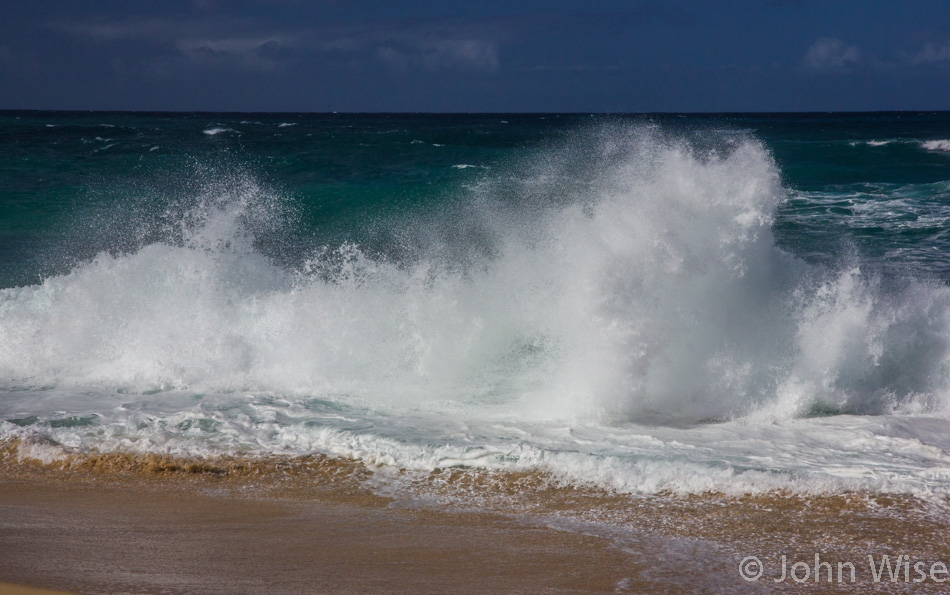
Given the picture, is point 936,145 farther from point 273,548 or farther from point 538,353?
point 273,548

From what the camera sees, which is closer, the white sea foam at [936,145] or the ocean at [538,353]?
the ocean at [538,353]

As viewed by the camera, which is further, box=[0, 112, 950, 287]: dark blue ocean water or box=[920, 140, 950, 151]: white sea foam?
box=[920, 140, 950, 151]: white sea foam

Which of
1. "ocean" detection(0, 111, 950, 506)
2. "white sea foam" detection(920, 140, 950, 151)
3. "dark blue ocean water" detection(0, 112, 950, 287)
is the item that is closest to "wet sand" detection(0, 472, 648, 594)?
"ocean" detection(0, 111, 950, 506)

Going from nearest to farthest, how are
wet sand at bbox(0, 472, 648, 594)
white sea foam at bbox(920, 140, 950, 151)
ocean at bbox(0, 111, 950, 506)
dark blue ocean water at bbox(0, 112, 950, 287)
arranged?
wet sand at bbox(0, 472, 648, 594) → ocean at bbox(0, 111, 950, 506) → dark blue ocean water at bbox(0, 112, 950, 287) → white sea foam at bbox(920, 140, 950, 151)

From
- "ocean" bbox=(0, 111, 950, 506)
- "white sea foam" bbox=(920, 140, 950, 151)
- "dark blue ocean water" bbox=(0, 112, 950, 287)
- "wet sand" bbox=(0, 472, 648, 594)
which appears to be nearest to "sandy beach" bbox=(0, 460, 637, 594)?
"wet sand" bbox=(0, 472, 648, 594)

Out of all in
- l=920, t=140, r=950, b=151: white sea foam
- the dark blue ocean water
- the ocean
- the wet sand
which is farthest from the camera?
l=920, t=140, r=950, b=151: white sea foam

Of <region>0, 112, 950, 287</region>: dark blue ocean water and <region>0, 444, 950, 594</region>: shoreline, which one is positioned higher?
<region>0, 112, 950, 287</region>: dark blue ocean water

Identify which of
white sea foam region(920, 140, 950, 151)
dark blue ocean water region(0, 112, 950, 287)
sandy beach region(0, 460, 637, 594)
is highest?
white sea foam region(920, 140, 950, 151)

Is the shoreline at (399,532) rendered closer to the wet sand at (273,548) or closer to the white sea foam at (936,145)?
the wet sand at (273,548)

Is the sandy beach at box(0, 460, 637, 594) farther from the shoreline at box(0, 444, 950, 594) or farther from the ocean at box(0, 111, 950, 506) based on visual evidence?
the ocean at box(0, 111, 950, 506)

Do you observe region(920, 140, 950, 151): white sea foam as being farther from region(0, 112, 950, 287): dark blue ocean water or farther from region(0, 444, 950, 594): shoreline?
region(0, 444, 950, 594): shoreline

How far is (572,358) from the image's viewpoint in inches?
233

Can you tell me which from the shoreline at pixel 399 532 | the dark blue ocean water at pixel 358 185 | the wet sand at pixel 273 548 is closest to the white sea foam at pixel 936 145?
the dark blue ocean water at pixel 358 185

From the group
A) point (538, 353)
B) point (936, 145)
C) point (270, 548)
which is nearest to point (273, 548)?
point (270, 548)
